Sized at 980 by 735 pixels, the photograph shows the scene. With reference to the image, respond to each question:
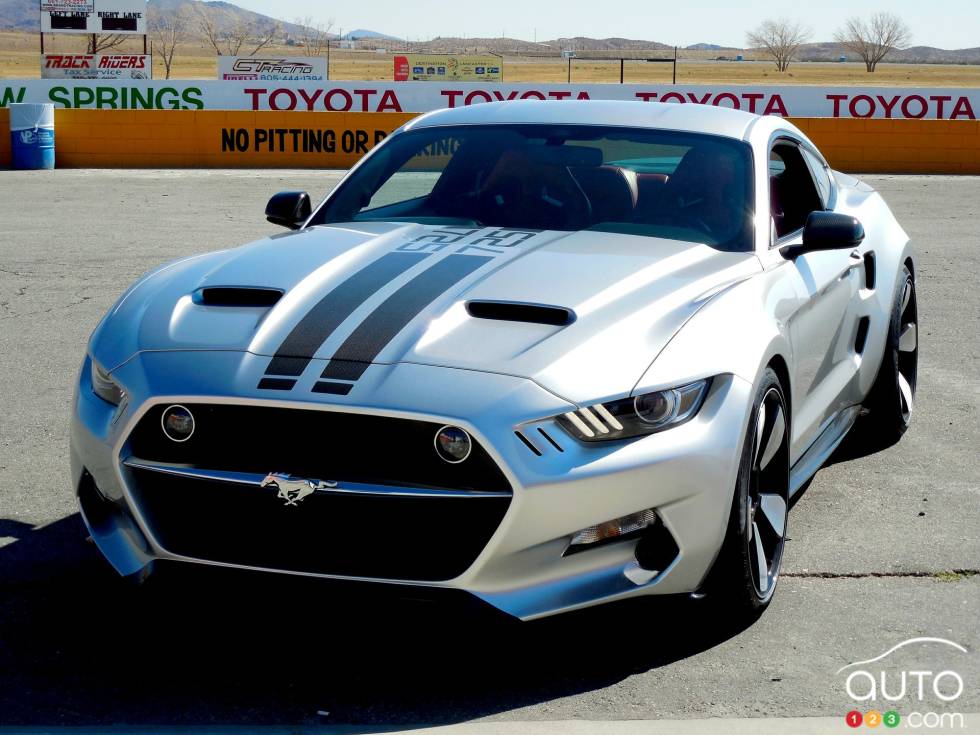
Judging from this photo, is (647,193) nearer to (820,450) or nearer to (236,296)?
(820,450)

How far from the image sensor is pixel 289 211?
513 centimetres

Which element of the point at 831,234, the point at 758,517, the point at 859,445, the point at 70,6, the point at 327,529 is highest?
the point at 70,6

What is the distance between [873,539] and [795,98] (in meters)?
22.9

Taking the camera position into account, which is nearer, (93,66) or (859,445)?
(859,445)

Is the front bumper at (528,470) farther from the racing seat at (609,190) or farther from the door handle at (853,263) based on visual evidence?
the door handle at (853,263)

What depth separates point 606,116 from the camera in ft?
16.9

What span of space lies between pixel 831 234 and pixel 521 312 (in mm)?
1389

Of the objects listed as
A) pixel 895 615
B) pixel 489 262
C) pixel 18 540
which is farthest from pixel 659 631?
pixel 18 540

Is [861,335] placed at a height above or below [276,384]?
below

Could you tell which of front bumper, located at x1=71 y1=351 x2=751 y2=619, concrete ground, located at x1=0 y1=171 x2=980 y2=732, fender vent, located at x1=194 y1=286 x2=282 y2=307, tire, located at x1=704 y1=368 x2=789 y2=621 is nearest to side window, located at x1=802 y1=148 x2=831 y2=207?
concrete ground, located at x1=0 y1=171 x2=980 y2=732

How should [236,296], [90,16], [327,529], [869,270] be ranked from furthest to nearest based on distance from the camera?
[90,16], [869,270], [236,296], [327,529]

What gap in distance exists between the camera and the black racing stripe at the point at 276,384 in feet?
10.7

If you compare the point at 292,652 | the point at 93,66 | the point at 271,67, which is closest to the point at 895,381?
the point at 292,652
